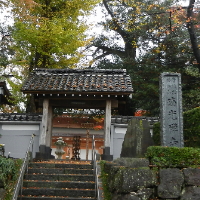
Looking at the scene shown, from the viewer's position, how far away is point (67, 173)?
30.4 feet

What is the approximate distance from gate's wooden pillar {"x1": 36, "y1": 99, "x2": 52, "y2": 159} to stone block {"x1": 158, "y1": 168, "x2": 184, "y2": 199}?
5687 millimetres

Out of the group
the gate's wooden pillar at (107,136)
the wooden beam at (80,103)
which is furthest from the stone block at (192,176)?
the wooden beam at (80,103)

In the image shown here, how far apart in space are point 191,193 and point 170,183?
559 millimetres

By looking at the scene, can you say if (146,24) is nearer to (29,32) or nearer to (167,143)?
(29,32)

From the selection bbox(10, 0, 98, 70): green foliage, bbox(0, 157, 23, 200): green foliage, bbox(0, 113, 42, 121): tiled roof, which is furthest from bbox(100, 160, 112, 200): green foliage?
bbox(10, 0, 98, 70): green foliage

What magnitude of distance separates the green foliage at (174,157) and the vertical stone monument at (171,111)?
63.9 inches

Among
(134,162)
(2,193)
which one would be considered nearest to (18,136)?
(2,193)

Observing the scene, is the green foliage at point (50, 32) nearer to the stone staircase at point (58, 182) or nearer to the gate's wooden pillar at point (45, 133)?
the gate's wooden pillar at point (45, 133)

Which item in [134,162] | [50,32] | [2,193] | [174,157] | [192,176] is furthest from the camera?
[50,32]

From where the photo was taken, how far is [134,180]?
268 inches

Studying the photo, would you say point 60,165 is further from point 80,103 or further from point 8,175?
point 80,103

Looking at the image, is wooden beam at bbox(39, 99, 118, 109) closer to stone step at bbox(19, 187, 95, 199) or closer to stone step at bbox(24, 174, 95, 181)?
stone step at bbox(24, 174, 95, 181)

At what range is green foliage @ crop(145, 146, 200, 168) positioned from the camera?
281 inches

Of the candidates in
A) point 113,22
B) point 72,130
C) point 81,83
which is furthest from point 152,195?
point 113,22
